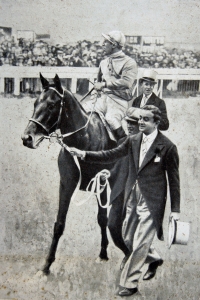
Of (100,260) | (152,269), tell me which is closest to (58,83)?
(100,260)

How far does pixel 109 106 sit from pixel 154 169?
0.95 metres

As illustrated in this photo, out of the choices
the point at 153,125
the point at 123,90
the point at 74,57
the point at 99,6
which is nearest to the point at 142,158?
the point at 153,125

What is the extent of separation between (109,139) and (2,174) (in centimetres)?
143

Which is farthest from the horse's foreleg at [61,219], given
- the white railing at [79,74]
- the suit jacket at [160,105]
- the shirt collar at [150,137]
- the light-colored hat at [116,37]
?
the light-colored hat at [116,37]

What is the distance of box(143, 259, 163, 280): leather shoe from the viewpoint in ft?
18.0

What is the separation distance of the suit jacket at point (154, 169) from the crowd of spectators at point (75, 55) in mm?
941

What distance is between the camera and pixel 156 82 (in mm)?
5555

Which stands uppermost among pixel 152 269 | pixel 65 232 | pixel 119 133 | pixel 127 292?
pixel 119 133

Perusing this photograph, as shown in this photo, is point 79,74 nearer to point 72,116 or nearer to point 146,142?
point 72,116

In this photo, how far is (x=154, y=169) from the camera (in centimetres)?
541

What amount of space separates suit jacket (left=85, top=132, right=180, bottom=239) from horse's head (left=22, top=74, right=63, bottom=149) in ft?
1.90

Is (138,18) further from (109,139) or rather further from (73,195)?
(73,195)

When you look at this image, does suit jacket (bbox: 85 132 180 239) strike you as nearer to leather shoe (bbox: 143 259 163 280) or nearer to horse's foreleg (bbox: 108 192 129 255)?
horse's foreleg (bbox: 108 192 129 255)

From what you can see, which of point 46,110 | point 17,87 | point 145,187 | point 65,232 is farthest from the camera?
point 17,87
